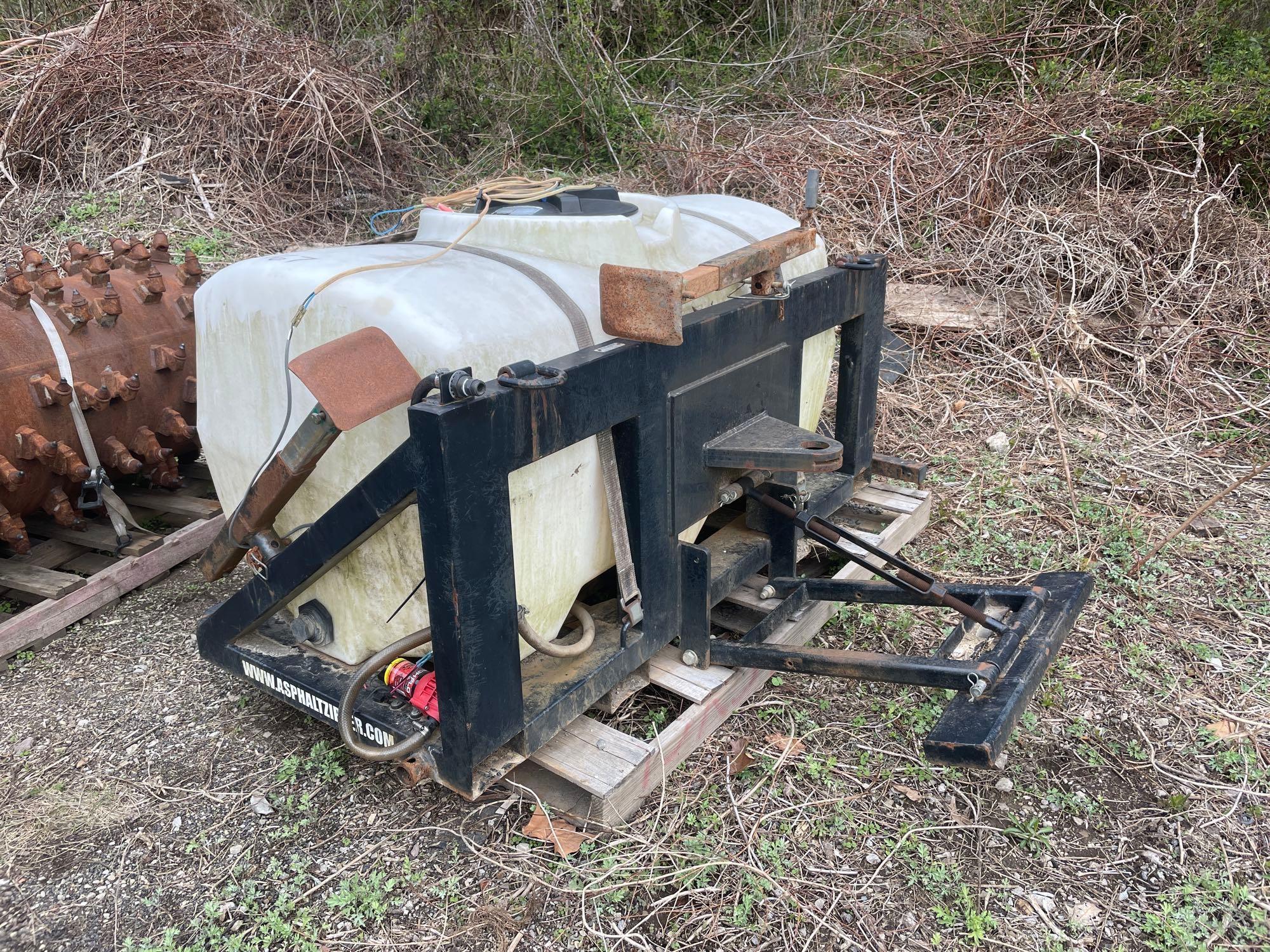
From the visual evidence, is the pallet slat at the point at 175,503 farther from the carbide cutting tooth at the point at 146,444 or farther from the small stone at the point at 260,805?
the small stone at the point at 260,805

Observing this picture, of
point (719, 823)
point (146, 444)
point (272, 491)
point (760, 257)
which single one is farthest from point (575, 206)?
point (146, 444)

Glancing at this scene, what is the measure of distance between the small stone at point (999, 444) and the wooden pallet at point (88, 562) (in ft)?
10.2

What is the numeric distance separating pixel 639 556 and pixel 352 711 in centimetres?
74

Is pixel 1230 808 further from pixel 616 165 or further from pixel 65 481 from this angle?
pixel 616 165

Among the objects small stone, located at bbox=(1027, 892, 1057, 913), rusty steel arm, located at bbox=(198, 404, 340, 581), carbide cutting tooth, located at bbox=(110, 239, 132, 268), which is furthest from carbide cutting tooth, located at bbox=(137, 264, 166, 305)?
small stone, located at bbox=(1027, 892, 1057, 913)

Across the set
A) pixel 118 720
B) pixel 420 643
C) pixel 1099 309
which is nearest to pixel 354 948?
pixel 420 643

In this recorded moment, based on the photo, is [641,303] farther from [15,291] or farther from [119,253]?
[119,253]

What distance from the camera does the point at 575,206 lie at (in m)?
2.44

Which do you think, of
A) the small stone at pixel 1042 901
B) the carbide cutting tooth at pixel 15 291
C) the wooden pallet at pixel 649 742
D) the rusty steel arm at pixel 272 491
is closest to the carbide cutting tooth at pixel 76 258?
the carbide cutting tooth at pixel 15 291

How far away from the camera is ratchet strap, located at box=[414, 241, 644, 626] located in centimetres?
216

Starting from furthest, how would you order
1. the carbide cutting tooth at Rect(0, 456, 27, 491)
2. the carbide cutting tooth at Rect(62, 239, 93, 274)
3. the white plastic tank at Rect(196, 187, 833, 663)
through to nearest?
the carbide cutting tooth at Rect(62, 239, 93, 274), the carbide cutting tooth at Rect(0, 456, 27, 491), the white plastic tank at Rect(196, 187, 833, 663)

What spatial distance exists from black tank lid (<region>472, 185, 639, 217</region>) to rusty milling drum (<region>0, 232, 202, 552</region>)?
153 cm

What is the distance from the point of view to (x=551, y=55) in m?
7.18

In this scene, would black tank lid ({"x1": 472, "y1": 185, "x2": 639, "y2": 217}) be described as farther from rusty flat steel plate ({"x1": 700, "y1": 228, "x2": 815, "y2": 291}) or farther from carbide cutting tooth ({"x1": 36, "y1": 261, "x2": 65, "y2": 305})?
carbide cutting tooth ({"x1": 36, "y1": 261, "x2": 65, "y2": 305})
